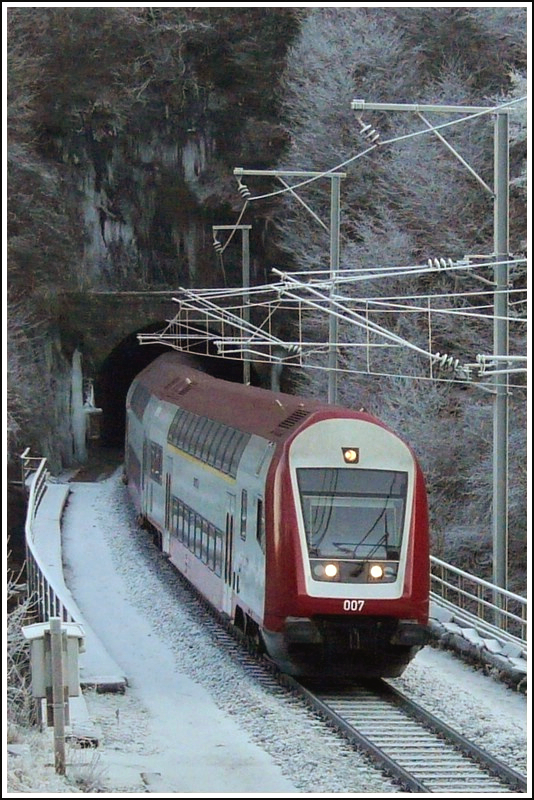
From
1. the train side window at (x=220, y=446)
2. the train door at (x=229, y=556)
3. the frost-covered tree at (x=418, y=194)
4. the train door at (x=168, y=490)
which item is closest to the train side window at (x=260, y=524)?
the train door at (x=229, y=556)

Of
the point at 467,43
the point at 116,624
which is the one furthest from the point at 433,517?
the point at 467,43

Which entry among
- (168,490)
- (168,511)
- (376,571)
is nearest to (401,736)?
(376,571)

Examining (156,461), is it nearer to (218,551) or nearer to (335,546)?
(218,551)

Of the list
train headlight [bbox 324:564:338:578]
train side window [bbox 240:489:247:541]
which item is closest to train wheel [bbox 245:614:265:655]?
train side window [bbox 240:489:247:541]

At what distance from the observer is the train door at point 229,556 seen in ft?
59.2

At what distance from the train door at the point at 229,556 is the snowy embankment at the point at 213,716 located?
72 centimetres

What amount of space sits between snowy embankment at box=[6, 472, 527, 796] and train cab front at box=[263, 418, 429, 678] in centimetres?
76

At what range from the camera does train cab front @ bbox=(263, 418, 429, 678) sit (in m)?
15.4

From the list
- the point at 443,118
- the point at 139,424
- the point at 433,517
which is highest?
the point at 443,118

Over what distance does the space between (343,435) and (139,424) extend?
15546 mm

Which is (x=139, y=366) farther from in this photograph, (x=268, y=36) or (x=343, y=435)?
(x=343, y=435)

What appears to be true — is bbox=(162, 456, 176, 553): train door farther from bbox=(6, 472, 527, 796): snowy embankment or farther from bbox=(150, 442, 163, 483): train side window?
bbox=(6, 472, 527, 796): snowy embankment

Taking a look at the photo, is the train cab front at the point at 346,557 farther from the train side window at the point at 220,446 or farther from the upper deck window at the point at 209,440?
the train side window at the point at 220,446

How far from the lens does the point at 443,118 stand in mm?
41406
